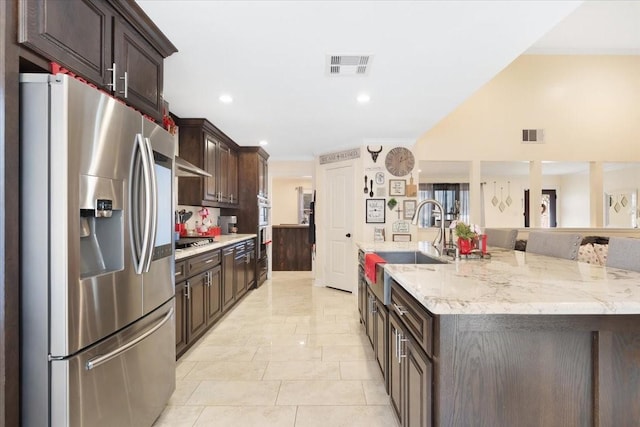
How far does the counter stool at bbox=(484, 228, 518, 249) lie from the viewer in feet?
10.2

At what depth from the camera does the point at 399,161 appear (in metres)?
5.09

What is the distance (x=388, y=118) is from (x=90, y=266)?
3429 mm

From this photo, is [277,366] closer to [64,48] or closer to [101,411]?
[101,411]

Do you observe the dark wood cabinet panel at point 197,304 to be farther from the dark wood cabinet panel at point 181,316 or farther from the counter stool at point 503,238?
the counter stool at point 503,238

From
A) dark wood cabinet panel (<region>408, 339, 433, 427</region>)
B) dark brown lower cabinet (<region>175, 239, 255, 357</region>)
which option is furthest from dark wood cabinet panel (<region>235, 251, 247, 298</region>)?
dark wood cabinet panel (<region>408, 339, 433, 427</region>)

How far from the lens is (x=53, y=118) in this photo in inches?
46.1

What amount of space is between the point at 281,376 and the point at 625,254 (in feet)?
7.56

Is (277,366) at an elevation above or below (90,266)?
below

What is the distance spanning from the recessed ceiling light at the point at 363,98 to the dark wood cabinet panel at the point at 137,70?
1.76 metres

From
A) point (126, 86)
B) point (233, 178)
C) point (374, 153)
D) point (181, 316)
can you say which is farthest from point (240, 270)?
point (126, 86)

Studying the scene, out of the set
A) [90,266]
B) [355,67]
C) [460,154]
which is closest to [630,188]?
[460,154]

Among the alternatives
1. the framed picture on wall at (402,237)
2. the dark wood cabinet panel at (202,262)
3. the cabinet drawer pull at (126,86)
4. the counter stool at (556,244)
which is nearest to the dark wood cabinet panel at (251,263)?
the dark wood cabinet panel at (202,262)

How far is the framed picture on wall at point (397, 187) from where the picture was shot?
512 centimetres

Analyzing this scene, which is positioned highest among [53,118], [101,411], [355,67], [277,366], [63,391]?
[355,67]
